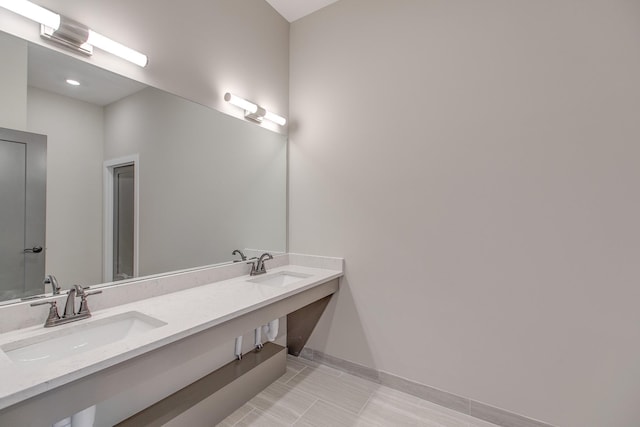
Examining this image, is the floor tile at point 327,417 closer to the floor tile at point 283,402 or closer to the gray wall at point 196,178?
the floor tile at point 283,402

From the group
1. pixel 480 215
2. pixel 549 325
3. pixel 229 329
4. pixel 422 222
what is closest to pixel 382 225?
pixel 422 222

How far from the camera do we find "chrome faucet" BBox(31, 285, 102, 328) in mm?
1207

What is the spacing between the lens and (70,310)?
4.14ft

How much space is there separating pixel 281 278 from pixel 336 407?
3.16 feet

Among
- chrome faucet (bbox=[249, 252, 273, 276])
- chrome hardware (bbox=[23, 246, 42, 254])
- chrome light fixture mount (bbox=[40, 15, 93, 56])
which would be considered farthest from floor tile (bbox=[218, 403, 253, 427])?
chrome light fixture mount (bbox=[40, 15, 93, 56])

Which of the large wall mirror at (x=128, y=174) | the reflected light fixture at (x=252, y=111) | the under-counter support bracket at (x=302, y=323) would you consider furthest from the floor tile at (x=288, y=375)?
the reflected light fixture at (x=252, y=111)

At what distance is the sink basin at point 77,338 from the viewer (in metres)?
1.08

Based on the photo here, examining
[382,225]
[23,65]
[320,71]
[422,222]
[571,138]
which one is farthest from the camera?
[320,71]

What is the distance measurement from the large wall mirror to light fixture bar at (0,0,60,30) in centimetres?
11

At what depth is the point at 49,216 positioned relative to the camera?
129 centimetres

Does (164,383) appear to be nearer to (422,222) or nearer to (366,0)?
(422,222)

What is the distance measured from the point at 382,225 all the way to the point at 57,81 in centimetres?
198

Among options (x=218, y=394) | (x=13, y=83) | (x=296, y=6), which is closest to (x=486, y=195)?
(x=218, y=394)

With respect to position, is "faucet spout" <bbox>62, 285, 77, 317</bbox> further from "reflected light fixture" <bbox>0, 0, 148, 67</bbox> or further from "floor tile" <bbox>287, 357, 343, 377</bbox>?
"floor tile" <bbox>287, 357, 343, 377</bbox>
